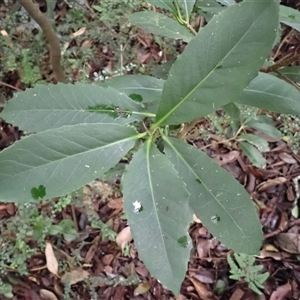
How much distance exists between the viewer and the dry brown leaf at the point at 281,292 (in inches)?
68.2

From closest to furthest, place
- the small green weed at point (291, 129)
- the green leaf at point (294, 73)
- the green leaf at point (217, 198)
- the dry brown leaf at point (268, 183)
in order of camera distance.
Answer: the green leaf at point (217, 198), the green leaf at point (294, 73), the small green weed at point (291, 129), the dry brown leaf at point (268, 183)

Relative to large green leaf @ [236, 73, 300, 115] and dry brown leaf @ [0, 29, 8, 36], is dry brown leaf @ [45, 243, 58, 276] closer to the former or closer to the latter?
dry brown leaf @ [0, 29, 8, 36]

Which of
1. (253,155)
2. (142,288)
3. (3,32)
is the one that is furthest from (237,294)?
(3,32)

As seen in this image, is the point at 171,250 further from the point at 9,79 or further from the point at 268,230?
the point at 9,79

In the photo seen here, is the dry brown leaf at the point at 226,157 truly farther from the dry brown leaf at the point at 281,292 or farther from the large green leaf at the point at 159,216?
the large green leaf at the point at 159,216

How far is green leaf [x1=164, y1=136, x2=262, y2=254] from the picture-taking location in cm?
80

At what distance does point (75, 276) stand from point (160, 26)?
1.14 metres

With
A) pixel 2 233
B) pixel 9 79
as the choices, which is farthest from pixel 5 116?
pixel 9 79

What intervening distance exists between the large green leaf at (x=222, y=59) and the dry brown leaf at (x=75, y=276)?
119cm

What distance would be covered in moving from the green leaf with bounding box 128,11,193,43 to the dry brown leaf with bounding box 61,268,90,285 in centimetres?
111

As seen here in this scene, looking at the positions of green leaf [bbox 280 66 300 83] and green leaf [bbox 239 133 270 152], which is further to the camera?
green leaf [bbox 239 133 270 152]

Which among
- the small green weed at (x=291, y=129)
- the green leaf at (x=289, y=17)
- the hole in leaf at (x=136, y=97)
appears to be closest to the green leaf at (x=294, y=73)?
Answer: the green leaf at (x=289, y=17)

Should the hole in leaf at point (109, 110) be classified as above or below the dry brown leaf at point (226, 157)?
above

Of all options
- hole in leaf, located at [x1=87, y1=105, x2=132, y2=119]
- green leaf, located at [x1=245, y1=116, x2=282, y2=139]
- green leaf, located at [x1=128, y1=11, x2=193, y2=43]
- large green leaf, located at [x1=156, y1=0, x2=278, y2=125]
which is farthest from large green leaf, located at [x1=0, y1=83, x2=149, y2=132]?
green leaf, located at [x1=245, y1=116, x2=282, y2=139]
